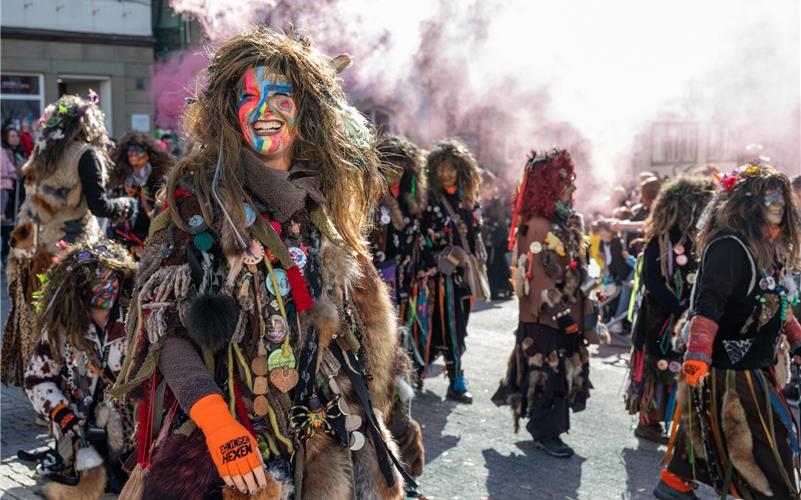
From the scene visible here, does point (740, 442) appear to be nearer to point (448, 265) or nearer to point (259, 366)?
point (259, 366)

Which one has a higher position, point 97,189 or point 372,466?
point 97,189

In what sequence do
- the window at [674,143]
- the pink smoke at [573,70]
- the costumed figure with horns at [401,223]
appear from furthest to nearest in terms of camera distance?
the window at [674,143], the pink smoke at [573,70], the costumed figure with horns at [401,223]

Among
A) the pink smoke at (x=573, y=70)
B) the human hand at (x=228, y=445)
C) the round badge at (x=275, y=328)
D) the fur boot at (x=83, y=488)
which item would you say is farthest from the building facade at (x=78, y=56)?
the human hand at (x=228, y=445)

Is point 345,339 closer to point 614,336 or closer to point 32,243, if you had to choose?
point 32,243

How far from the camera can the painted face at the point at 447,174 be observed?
716 centimetres

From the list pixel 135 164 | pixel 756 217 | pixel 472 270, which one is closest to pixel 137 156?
pixel 135 164

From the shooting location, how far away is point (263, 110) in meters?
2.73

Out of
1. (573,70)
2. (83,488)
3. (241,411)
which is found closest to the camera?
(241,411)

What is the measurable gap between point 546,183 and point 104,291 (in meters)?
2.73

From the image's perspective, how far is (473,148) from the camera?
60.0 feet

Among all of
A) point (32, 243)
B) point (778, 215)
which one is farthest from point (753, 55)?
point (32, 243)

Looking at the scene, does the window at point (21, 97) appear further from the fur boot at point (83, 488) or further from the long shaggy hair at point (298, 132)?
the long shaggy hair at point (298, 132)

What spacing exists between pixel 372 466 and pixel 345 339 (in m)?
0.39

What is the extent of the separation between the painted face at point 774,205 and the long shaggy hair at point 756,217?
0.06 feet
